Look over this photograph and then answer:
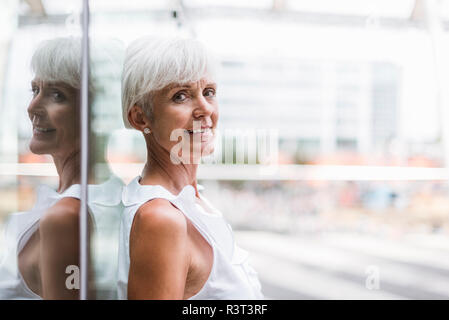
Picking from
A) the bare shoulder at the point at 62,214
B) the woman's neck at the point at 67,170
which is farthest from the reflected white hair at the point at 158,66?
the bare shoulder at the point at 62,214

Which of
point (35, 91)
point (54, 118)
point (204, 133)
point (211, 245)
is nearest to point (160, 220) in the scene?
point (211, 245)

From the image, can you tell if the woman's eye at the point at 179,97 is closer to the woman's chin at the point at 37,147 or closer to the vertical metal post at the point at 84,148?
the vertical metal post at the point at 84,148

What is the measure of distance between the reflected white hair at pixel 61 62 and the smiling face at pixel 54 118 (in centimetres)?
3

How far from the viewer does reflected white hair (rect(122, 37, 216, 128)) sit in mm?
1551

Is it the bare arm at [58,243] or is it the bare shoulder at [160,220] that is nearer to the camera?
the bare shoulder at [160,220]

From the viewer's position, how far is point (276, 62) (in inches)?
64.5

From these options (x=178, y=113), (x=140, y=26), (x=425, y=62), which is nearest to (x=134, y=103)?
(x=178, y=113)

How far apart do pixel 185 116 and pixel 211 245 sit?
504mm

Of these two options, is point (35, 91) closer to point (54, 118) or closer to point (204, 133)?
point (54, 118)

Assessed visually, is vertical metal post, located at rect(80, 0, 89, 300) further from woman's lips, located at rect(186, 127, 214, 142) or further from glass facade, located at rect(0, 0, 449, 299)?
woman's lips, located at rect(186, 127, 214, 142)

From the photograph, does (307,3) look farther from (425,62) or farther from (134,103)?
(134,103)

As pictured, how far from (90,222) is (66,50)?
693 mm

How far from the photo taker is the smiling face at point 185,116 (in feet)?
5.11

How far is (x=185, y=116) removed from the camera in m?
1.56
